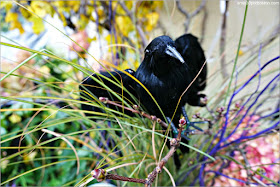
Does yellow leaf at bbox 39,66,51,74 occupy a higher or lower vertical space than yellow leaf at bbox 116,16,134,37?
lower

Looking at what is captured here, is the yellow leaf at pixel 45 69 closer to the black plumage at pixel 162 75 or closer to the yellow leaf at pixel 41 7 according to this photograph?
the yellow leaf at pixel 41 7

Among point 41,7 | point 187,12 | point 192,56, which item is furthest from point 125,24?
point 192,56

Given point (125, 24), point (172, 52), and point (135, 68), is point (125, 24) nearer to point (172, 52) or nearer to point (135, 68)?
point (135, 68)

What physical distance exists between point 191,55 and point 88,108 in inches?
9.6

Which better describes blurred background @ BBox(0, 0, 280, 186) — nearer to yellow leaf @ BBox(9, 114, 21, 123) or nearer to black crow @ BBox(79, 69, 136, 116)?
yellow leaf @ BBox(9, 114, 21, 123)

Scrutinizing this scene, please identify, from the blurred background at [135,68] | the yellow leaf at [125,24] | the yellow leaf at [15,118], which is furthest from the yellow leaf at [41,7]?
the yellow leaf at [15,118]

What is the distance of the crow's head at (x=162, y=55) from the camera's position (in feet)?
1.01

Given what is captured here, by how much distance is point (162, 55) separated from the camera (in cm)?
31

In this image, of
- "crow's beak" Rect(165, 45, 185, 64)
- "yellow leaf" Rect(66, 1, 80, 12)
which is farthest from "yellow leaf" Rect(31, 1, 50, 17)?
"crow's beak" Rect(165, 45, 185, 64)

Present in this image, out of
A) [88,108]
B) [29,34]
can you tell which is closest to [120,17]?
[88,108]

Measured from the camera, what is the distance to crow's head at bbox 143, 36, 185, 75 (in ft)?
1.01

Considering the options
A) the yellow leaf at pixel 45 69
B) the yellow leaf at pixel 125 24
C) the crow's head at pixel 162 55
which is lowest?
the crow's head at pixel 162 55

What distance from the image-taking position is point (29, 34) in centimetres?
152

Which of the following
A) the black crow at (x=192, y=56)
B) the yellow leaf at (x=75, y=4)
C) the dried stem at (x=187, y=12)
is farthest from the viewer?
the yellow leaf at (x=75, y=4)
